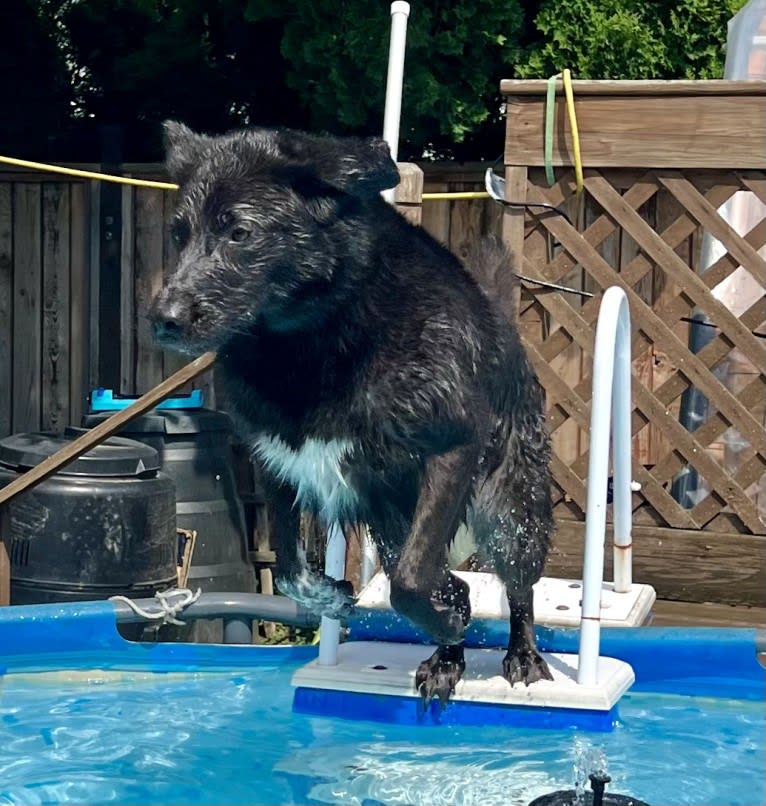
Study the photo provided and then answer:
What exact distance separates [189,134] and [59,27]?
15.6 ft

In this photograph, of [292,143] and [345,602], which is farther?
[345,602]

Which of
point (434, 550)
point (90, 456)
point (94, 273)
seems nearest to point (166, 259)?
point (94, 273)

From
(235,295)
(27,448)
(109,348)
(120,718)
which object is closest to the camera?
(235,295)

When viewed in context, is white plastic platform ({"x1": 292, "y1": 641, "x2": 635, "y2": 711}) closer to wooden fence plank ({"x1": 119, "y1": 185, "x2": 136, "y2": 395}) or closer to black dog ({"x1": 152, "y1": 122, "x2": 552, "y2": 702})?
black dog ({"x1": 152, "y1": 122, "x2": 552, "y2": 702})

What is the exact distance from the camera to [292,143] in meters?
2.74

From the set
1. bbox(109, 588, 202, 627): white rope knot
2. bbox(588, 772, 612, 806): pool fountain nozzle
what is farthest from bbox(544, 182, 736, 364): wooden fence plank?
bbox(588, 772, 612, 806): pool fountain nozzle

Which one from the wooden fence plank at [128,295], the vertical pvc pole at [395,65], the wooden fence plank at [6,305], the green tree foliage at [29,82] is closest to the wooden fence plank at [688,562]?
the vertical pvc pole at [395,65]

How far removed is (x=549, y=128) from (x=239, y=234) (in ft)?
8.10

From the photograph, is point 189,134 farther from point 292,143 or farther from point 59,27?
point 59,27

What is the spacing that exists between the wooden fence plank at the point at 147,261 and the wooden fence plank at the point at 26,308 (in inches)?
20.4

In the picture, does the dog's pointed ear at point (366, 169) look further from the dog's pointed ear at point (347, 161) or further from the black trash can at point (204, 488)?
the black trash can at point (204, 488)

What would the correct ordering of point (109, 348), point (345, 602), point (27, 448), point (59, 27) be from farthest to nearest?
point (59, 27)
point (109, 348)
point (27, 448)
point (345, 602)

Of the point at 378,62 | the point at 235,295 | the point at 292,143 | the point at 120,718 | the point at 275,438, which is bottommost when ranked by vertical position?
the point at 120,718

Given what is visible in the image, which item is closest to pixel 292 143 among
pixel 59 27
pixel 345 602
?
pixel 345 602
